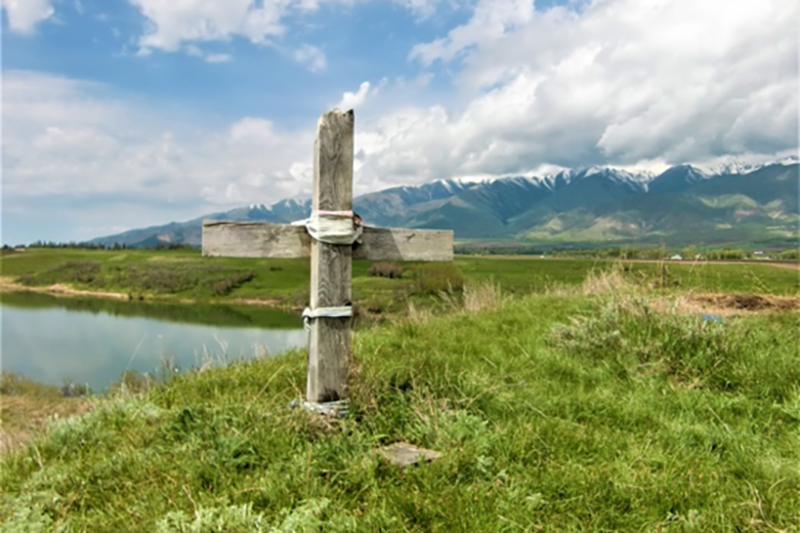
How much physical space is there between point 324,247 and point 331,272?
0.22m

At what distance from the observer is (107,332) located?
62.2m

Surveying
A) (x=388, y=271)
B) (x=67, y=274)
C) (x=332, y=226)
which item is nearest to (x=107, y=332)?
(x=388, y=271)

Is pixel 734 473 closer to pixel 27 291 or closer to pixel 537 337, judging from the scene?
pixel 537 337

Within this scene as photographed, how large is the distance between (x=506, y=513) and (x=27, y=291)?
140762 millimetres

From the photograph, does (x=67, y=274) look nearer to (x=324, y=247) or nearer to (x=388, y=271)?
(x=388, y=271)

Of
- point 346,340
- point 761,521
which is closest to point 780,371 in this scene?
point 761,521

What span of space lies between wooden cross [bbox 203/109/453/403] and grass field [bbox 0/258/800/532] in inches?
13.4

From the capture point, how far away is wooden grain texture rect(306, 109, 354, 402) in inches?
162

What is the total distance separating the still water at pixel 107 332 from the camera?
42656mm

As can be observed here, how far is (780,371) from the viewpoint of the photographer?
17.0ft

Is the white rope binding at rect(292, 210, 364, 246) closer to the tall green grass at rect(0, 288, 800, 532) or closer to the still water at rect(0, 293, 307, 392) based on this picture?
the tall green grass at rect(0, 288, 800, 532)

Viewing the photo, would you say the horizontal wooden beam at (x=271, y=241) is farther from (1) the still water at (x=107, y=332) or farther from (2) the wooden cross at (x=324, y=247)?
(1) the still water at (x=107, y=332)

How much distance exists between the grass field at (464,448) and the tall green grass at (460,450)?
1 cm

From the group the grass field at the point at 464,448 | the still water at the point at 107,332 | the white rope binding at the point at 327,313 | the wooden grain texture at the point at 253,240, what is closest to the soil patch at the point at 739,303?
the grass field at the point at 464,448
